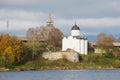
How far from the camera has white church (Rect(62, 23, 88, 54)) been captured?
115938mm

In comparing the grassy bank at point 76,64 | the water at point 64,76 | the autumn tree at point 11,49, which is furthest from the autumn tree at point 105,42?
the water at point 64,76

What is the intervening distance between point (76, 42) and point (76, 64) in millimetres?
9363

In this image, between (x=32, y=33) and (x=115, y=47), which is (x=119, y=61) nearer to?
(x=115, y=47)

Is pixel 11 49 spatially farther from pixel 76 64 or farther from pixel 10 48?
pixel 76 64

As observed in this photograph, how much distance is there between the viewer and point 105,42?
130 metres

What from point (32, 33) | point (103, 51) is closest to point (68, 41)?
point (103, 51)

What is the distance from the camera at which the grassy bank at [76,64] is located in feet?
341

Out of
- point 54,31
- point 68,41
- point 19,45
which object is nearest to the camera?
point 19,45

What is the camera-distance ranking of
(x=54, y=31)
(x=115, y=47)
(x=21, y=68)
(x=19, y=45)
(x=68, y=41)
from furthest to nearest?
1. (x=54, y=31)
2. (x=115, y=47)
3. (x=68, y=41)
4. (x=19, y=45)
5. (x=21, y=68)

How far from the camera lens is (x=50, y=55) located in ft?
362

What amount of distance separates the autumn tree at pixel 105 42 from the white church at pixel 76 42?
374 inches

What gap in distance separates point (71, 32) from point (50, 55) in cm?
1082

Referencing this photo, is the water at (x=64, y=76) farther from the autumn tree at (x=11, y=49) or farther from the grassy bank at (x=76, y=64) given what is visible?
the autumn tree at (x=11, y=49)

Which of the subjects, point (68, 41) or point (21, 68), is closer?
point (21, 68)
